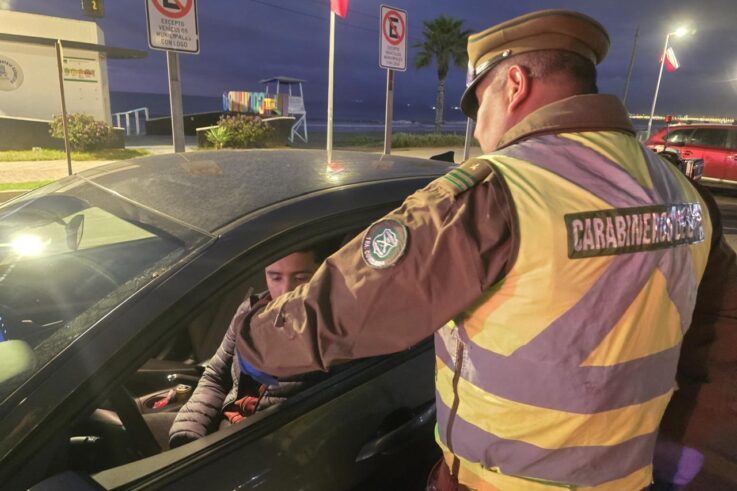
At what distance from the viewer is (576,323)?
1.00 metres

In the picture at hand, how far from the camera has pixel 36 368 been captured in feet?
3.78

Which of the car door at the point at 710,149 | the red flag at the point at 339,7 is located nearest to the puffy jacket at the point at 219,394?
the red flag at the point at 339,7

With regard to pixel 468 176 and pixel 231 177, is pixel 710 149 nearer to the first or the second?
pixel 231 177

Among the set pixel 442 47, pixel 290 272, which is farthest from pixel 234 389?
pixel 442 47

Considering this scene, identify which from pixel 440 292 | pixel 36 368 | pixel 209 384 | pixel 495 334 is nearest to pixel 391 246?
pixel 440 292

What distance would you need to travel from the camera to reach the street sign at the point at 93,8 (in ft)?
24.4

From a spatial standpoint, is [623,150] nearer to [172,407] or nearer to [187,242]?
[187,242]

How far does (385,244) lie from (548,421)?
0.48 metres

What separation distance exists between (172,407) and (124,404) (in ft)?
1.85

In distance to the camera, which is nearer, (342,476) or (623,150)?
(623,150)

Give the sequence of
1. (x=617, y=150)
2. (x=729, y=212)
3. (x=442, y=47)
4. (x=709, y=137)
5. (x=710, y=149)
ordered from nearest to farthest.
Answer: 1. (x=617, y=150)
2. (x=729, y=212)
3. (x=710, y=149)
4. (x=709, y=137)
5. (x=442, y=47)

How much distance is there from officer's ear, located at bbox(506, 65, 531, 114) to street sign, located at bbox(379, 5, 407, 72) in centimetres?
758

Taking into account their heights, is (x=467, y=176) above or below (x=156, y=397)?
above

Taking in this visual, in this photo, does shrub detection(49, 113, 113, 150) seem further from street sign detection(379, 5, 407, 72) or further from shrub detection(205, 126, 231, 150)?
street sign detection(379, 5, 407, 72)
